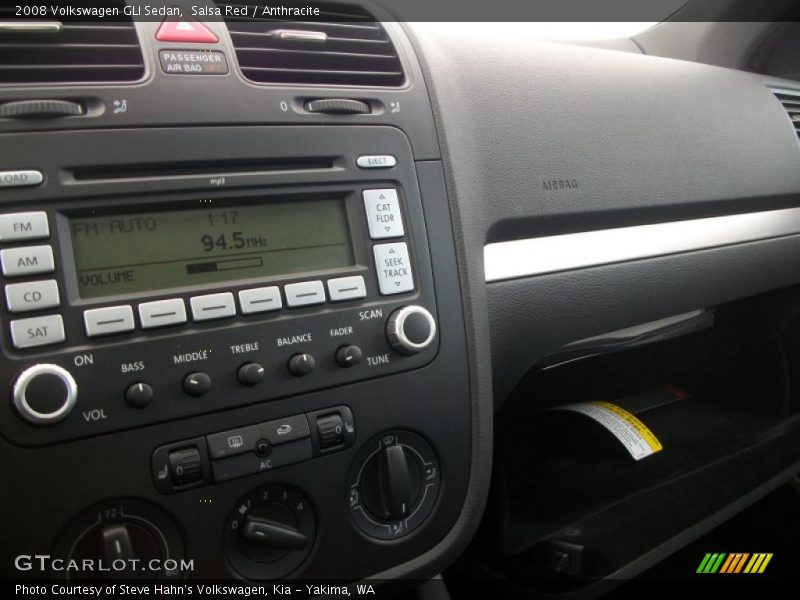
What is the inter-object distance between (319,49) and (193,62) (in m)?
0.18

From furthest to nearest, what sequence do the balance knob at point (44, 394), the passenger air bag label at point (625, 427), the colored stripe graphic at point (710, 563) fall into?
the colored stripe graphic at point (710, 563) < the passenger air bag label at point (625, 427) < the balance knob at point (44, 394)

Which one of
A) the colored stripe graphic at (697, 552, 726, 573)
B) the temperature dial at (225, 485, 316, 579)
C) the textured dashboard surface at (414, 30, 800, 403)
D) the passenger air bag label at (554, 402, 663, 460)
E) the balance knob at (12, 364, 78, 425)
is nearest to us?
the balance knob at (12, 364, 78, 425)

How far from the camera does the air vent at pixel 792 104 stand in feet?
4.90

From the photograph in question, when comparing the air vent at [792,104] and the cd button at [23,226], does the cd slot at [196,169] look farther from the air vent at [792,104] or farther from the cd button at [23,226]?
the air vent at [792,104]

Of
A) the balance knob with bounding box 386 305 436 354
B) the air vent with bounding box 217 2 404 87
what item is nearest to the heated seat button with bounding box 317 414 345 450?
the balance knob with bounding box 386 305 436 354

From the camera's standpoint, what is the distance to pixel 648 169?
1.18 meters

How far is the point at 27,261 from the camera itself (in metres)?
0.68

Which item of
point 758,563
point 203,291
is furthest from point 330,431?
point 758,563

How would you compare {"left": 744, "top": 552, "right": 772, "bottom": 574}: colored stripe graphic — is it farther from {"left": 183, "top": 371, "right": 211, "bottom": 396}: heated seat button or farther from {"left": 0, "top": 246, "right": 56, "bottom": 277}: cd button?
{"left": 0, "top": 246, "right": 56, "bottom": 277}: cd button

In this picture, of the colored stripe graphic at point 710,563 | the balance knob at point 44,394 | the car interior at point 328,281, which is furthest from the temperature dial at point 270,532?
the colored stripe graphic at point 710,563

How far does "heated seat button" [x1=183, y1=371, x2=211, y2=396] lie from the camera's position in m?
0.73

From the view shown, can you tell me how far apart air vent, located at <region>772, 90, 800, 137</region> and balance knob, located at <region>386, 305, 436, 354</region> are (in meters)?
1.13

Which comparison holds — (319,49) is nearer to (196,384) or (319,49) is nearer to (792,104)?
(196,384)

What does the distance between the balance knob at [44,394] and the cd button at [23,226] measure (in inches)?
5.3
